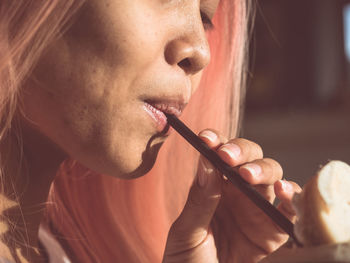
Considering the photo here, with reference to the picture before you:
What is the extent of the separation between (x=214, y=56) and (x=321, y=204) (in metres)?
0.51

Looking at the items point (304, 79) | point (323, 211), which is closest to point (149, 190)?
point (323, 211)

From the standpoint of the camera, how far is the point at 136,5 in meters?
0.53

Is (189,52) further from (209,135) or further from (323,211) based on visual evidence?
(323,211)

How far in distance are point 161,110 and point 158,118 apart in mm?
13

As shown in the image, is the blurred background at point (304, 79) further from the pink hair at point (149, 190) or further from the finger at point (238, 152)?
the finger at point (238, 152)

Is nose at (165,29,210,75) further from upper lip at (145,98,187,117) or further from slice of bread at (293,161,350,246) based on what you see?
slice of bread at (293,161,350,246)

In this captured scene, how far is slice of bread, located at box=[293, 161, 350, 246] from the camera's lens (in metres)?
0.42

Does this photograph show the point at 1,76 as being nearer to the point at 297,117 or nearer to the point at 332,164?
the point at 332,164

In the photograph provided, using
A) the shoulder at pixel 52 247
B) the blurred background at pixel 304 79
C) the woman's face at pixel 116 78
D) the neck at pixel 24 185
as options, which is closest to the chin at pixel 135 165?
the woman's face at pixel 116 78

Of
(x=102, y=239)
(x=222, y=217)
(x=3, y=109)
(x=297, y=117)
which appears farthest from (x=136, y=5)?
(x=297, y=117)

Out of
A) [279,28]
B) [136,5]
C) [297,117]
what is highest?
[136,5]

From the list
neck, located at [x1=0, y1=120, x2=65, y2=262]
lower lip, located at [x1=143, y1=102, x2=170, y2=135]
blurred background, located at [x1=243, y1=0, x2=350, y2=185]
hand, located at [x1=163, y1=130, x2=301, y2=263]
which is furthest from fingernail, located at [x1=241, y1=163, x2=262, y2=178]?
blurred background, located at [x1=243, y1=0, x2=350, y2=185]

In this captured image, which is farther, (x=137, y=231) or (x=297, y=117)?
(x=297, y=117)

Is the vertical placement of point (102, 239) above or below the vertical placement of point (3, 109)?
below
